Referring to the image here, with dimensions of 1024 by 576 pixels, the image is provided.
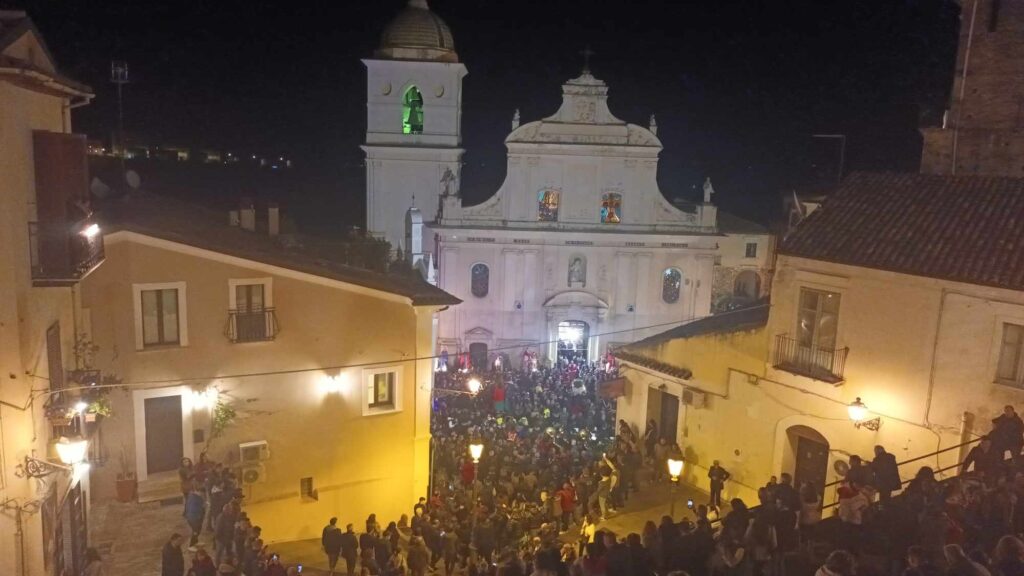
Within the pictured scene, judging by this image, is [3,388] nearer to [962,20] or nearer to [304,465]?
[304,465]

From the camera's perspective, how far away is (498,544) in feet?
47.1

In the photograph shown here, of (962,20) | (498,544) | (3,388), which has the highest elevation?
(962,20)

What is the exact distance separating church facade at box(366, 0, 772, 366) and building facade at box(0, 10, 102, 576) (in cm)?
2273

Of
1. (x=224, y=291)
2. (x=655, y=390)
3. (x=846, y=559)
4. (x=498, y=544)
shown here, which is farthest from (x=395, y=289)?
(x=846, y=559)

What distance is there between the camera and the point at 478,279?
118 feet

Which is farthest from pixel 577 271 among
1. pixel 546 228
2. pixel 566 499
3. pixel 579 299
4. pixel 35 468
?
pixel 35 468

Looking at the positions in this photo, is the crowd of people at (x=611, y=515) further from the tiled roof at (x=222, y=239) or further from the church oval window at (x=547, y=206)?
the church oval window at (x=547, y=206)

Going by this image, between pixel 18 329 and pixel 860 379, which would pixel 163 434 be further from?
pixel 860 379

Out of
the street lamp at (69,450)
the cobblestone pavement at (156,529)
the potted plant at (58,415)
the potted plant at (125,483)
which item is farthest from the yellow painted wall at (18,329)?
the potted plant at (125,483)

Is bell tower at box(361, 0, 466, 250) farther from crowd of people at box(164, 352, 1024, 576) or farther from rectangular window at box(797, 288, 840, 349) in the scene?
rectangular window at box(797, 288, 840, 349)

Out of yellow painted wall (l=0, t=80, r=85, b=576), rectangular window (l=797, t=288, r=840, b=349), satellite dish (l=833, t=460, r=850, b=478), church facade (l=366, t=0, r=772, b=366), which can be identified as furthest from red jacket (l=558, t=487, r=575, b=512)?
church facade (l=366, t=0, r=772, b=366)

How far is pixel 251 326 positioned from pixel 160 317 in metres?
1.75

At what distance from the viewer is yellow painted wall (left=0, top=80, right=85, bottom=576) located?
10500 mm

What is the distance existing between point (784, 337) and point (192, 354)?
12502mm
